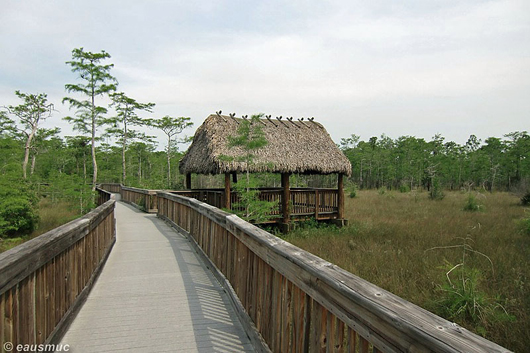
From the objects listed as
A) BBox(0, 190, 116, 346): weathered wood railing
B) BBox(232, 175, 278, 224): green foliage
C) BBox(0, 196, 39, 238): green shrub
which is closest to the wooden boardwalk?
BBox(0, 190, 116, 346): weathered wood railing

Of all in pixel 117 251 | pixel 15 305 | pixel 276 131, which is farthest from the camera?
pixel 276 131

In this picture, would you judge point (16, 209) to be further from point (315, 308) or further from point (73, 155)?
point (73, 155)

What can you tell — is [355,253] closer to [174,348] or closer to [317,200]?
[317,200]

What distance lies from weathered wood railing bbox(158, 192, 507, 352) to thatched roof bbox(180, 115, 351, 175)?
30.1 ft

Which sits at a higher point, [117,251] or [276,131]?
[276,131]

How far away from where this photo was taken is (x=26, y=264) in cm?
237

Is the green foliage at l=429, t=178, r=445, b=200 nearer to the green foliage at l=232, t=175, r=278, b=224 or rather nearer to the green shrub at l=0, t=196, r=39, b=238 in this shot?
the green foliage at l=232, t=175, r=278, b=224

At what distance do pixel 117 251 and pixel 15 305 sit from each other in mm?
5158

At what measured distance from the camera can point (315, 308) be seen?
201cm

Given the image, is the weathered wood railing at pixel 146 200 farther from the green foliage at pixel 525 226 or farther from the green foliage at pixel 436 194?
the green foliage at pixel 436 194

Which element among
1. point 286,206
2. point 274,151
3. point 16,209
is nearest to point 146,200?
point 16,209

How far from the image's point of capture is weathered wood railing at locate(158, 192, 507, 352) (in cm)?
120

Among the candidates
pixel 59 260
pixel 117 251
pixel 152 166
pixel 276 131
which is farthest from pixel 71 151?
pixel 59 260

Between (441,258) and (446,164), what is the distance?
1932 inches
